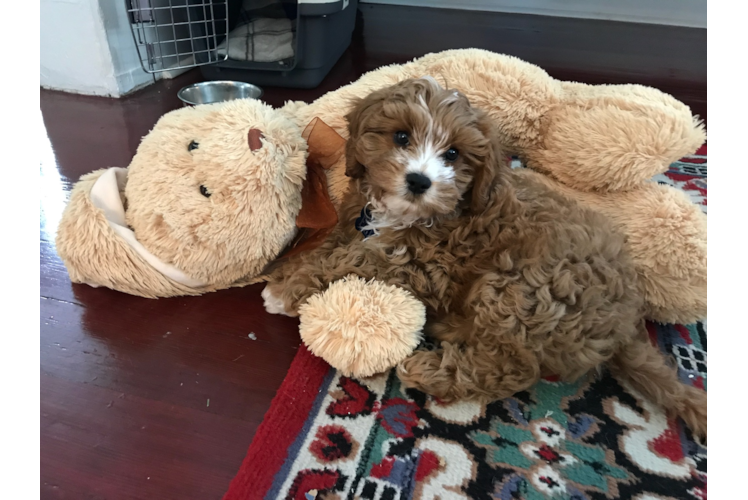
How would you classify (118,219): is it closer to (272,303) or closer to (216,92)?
(272,303)

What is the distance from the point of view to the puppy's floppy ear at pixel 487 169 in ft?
3.70

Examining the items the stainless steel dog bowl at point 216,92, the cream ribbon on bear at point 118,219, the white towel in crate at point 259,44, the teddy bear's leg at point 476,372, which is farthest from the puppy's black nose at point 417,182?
the white towel in crate at point 259,44

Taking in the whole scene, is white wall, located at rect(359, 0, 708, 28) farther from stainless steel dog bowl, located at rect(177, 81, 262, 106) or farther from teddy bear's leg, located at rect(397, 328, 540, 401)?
teddy bear's leg, located at rect(397, 328, 540, 401)

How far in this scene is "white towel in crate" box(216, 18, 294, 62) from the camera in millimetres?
2725

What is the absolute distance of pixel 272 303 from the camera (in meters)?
1.34

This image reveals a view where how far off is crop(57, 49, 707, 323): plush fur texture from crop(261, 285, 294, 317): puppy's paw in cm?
9

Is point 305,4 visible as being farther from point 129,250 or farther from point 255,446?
point 255,446

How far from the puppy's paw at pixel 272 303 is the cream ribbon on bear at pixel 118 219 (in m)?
0.18

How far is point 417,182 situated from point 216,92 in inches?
60.2

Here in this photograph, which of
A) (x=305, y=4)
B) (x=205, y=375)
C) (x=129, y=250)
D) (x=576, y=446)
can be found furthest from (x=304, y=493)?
(x=305, y=4)

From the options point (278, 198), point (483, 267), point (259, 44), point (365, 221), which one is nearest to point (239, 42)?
point (259, 44)

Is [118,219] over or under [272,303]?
over

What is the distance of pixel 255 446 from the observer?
39.6 inches

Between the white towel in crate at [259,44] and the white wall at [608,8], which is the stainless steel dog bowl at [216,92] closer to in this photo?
the white towel in crate at [259,44]
